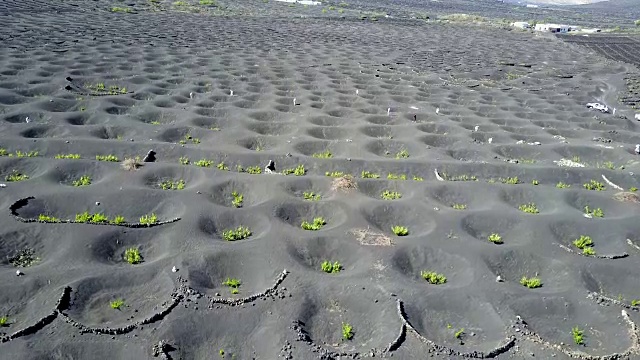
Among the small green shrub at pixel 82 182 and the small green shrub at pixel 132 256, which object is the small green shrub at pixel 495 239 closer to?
the small green shrub at pixel 132 256

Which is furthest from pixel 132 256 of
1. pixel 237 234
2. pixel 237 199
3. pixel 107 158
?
pixel 107 158

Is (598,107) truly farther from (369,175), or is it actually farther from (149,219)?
(149,219)

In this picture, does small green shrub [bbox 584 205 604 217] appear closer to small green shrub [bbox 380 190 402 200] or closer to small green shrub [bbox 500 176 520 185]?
small green shrub [bbox 500 176 520 185]

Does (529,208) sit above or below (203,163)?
below

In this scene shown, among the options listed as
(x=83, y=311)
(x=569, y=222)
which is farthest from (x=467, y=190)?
(x=83, y=311)

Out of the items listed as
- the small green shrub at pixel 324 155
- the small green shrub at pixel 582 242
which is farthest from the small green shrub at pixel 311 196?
the small green shrub at pixel 582 242
